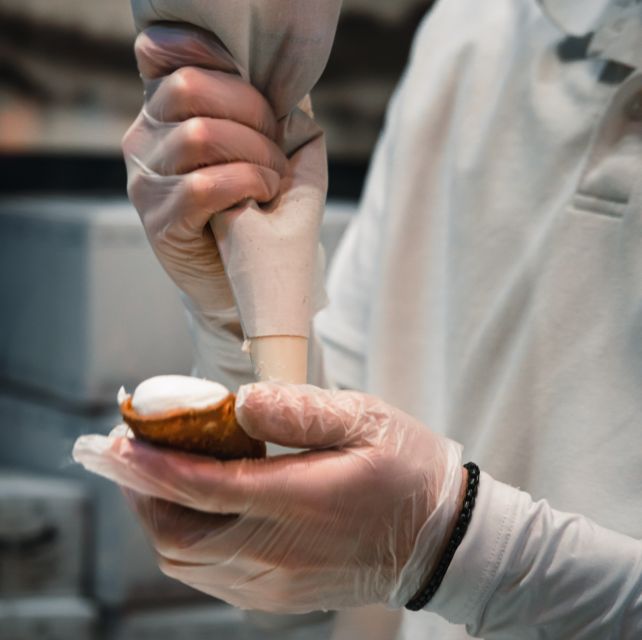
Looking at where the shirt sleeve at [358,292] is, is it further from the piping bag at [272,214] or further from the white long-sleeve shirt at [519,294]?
the piping bag at [272,214]

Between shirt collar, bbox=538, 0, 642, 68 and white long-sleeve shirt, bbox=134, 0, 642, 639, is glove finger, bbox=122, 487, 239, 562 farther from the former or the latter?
shirt collar, bbox=538, 0, 642, 68

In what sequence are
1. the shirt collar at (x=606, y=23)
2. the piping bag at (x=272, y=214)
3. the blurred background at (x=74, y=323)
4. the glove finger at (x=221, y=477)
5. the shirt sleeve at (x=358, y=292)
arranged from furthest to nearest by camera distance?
the blurred background at (x=74, y=323), the shirt sleeve at (x=358, y=292), the shirt collar at (x=606, y=23), the piping bag at (x=272, y=214), the glove finger at (x=221, y=477)

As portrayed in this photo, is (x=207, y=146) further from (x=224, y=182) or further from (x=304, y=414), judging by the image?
(x=304, y=414)

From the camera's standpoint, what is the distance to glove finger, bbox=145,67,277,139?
69 centimetres

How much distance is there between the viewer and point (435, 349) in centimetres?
104

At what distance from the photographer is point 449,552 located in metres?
0.69

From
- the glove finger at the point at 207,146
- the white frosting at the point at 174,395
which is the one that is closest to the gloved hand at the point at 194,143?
the glove finger at the point at 207,146

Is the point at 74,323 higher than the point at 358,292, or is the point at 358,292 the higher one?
the point at 358,292

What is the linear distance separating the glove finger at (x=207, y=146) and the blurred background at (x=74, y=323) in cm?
91

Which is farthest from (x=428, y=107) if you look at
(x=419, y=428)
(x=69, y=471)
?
(x=69, y=471)

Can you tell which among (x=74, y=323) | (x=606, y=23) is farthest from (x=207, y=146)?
(x=74, y=323)

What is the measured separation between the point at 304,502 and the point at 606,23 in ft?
1.82

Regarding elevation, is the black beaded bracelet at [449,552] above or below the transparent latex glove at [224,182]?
below

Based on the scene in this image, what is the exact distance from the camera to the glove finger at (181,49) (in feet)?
2.29
